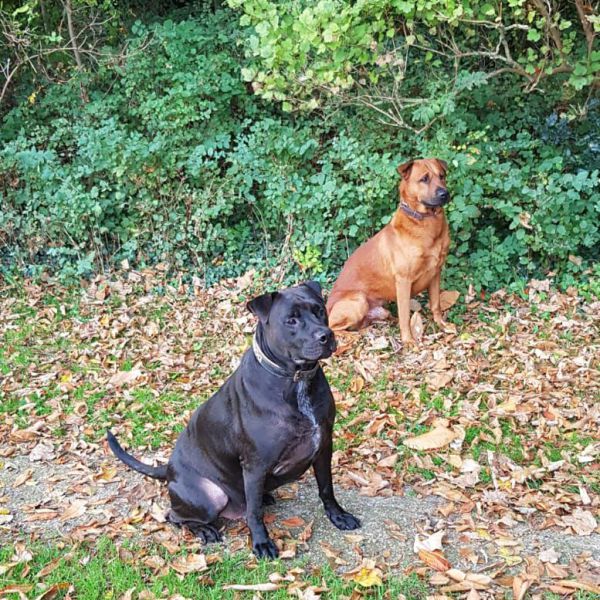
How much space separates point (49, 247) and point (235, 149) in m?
2.45

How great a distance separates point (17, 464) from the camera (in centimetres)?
482

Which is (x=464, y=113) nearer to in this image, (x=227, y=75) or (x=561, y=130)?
(x=561, y=130)

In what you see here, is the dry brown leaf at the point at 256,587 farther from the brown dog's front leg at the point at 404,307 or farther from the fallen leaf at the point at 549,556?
the brown dog's front leg at the point at 404,307

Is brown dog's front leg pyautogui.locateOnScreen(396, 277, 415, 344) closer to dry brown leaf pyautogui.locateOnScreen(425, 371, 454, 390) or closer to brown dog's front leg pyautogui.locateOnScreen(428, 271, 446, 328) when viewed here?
brown dog's front leg pyautogui.locateOnScreen(428, 271, 446, 328)

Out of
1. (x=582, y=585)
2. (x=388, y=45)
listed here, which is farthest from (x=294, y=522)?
(x=388, y=45)

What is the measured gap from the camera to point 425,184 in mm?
6008

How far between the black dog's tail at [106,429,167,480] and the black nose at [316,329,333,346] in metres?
1.32

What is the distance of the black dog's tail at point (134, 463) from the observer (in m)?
3.95

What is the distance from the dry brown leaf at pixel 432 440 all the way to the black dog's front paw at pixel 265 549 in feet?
4.68

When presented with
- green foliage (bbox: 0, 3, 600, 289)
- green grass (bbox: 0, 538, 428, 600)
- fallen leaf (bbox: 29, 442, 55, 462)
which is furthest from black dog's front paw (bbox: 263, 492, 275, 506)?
green foliage (bbox: 0, 3, 600, 289)

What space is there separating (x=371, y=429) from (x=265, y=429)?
1694mm

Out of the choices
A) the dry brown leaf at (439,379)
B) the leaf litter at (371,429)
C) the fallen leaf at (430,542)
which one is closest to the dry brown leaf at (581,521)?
the leaf litter at (371,429)

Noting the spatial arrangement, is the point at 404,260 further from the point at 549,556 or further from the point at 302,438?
the point at 549,556

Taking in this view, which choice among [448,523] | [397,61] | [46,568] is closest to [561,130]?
[397,61]
